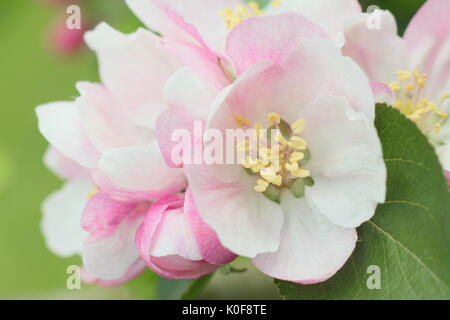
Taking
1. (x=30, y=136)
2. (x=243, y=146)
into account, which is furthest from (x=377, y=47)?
(x=30, y=136)

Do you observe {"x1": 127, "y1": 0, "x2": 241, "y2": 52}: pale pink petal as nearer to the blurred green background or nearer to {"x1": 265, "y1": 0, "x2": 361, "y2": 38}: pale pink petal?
{"x1": 265, "y1": 0, "x2": 361, "y2": 38}: pale pink petal

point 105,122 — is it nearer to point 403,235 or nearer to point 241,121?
point 241,121

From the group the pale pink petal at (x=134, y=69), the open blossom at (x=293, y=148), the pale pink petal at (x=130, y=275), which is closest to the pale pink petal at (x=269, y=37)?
the open blossom at (x=293, y=148)

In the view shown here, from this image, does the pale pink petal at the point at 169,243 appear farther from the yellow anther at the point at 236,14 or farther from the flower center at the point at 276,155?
the yellow anther at the point at 236,14

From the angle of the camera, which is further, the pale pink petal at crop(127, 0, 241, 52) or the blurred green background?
the blurred green background

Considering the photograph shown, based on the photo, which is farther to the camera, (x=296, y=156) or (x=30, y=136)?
(x=30, y=136)

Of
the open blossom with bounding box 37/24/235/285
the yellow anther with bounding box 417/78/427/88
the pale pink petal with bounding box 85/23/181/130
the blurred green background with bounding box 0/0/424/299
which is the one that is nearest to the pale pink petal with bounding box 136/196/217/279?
the open blossom with bounding box 37/24/235/285
